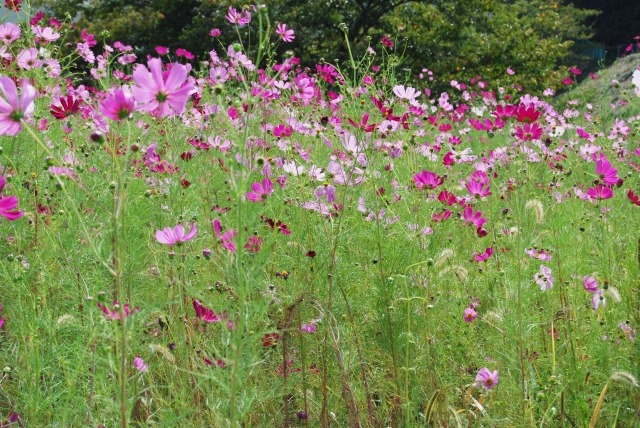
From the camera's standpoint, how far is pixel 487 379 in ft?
5.93

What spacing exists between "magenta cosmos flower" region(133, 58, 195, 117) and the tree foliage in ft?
33.7

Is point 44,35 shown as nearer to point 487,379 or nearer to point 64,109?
point 64,109

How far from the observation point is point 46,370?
1.75 meters

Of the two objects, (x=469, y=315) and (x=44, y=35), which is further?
(x=44, y=35)

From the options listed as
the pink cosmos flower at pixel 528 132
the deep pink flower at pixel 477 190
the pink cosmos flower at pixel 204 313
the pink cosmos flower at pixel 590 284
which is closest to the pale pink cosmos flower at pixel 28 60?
the pink cosmos flower at pixel 204 313

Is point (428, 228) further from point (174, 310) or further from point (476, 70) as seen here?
point (476, 70)

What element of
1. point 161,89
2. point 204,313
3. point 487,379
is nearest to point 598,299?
point 487,379

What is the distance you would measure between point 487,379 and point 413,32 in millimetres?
10510

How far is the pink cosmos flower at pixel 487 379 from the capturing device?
1.80 metres

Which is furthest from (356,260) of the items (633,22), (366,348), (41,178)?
(633,22)

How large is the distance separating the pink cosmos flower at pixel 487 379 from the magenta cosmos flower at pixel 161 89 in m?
1.05

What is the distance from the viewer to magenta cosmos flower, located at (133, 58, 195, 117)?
1.15 meters

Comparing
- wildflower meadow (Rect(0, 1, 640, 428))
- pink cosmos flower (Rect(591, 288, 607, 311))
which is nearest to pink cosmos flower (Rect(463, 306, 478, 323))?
wildflower meadow (Rect(0, 1, 640, 428))

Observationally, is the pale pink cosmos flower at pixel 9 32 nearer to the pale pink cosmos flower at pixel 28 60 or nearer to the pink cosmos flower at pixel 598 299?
the pale pink cosmos flower at pixel 28 60
